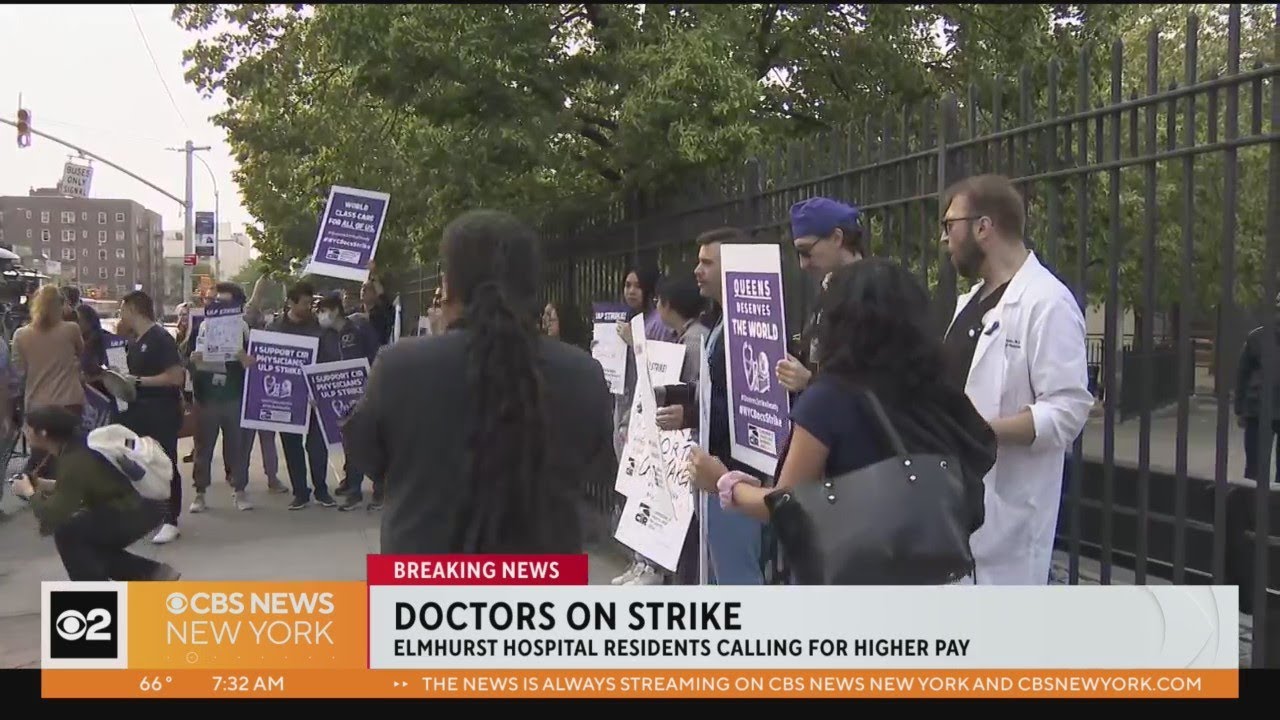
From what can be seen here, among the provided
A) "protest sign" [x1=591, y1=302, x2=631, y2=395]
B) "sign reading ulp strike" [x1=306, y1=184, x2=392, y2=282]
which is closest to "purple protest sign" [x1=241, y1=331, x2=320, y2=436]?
"sign reading ulp strike" [x1=306, y1=184, x2=392, y2=282]

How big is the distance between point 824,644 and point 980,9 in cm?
648

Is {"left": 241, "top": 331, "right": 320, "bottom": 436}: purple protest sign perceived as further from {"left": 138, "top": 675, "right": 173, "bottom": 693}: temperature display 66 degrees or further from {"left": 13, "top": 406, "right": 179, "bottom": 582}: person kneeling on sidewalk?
{"left": 138, "top": 675, "right": 173, "bottom": 693}: temperature display 66 degrees

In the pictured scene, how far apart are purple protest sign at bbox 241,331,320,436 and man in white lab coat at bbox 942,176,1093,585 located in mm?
5811

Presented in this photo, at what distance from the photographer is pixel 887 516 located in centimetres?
252

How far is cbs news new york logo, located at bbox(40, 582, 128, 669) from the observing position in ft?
10.2

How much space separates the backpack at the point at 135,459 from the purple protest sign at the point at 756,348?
233 cm

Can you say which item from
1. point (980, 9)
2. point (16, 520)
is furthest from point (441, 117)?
point (980, 9)

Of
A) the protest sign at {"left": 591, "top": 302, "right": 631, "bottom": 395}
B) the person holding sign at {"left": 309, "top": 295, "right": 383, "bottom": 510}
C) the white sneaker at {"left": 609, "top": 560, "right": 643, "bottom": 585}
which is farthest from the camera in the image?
the person holding sign at {"left": 309, "top": 295, "right": 383, "bottom": 510}

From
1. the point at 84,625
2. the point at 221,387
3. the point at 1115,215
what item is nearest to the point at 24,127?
the point at 84,625

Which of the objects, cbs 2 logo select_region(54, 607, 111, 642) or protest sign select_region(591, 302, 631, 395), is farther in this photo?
protest sign select_region(591, 302, 631, 395)

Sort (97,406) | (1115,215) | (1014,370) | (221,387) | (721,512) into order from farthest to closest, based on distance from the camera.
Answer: (221,387), (97,406), (721,512), (1115,215), (1014,370)

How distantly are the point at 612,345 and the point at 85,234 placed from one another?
8.85 ft

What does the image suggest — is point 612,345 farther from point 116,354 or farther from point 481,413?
point 116,354

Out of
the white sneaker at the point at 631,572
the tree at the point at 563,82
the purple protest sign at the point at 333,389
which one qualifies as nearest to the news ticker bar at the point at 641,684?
the white sneaker at the point at 631,572
